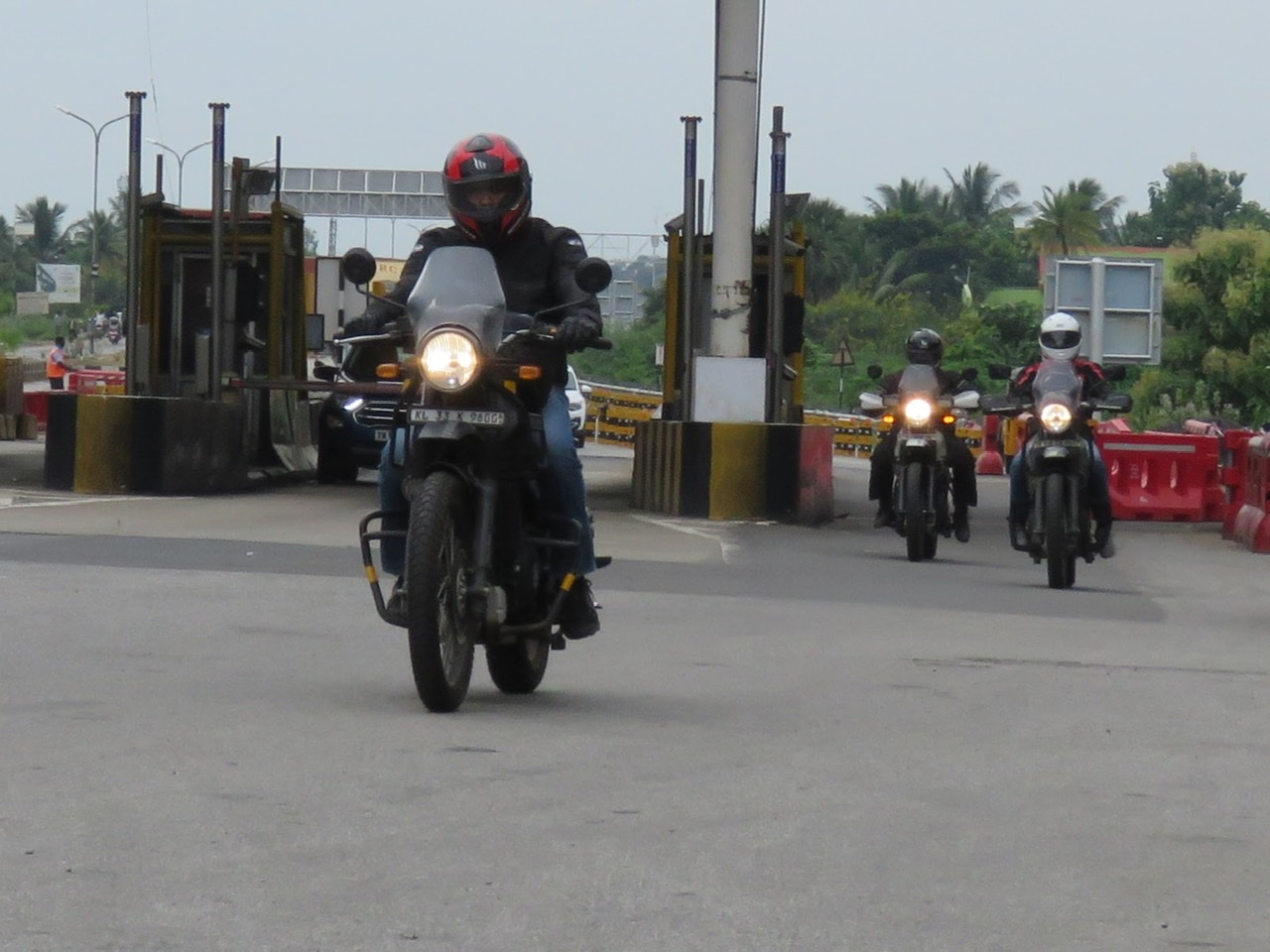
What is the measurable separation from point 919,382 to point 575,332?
8882mm

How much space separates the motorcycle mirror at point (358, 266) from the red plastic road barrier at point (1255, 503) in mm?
11936

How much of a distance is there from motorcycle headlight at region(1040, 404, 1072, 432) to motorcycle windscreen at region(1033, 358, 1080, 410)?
0.19 ft

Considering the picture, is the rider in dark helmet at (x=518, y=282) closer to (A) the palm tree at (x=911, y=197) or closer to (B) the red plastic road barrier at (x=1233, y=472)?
(B) the red plastic road barrier at (x=1233, y=472)

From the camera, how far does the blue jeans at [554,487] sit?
7.21 meters

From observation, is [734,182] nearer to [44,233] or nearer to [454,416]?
[454,416]

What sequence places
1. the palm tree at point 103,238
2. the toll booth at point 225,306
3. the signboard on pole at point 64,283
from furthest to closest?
the palm tree at point 103,238 → the signboard on pole at point 64,283 → the toll booth at point 225,306

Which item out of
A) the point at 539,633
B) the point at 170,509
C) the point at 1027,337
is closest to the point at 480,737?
the point at 539,633

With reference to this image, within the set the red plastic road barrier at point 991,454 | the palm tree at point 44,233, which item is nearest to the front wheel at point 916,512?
the red plastic road barrier at point 991,454

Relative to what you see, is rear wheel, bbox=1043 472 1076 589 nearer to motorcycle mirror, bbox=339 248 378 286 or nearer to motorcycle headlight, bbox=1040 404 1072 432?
motorcycle headlight, bbox=1040 404 1072 432

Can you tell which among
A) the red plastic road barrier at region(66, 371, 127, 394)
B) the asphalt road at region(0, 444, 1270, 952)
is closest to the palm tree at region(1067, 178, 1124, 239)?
the red plastic road barrier at region(66, 371, 127, 394)

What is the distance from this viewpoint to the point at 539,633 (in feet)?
24.1

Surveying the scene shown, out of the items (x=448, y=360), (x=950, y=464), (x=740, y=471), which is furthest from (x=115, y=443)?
(x=448, y=360)

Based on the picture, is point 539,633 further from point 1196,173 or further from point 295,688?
point 1196,173

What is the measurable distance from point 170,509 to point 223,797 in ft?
40.3
